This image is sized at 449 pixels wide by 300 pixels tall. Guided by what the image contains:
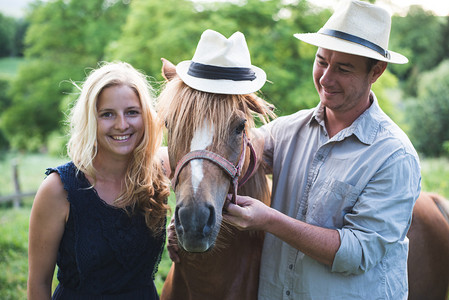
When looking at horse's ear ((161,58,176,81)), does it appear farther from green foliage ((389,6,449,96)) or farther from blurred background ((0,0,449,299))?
green foliage ((389,6,449,96))

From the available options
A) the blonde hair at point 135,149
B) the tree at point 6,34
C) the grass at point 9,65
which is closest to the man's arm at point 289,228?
the blonde hair at point 135,149

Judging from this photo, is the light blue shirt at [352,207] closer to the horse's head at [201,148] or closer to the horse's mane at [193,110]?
the horse's head at [201,148]

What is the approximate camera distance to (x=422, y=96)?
24156mm

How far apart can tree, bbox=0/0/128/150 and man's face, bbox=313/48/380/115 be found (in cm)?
1926

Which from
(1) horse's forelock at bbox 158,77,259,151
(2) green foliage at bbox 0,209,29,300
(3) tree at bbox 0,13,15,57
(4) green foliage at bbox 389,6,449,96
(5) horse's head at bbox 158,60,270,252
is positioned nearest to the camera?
(5) horse's head at bbox 158,60,270,252

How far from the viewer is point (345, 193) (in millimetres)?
2156

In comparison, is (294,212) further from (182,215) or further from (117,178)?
(117,178)

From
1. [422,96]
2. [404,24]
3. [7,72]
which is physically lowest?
[7,72]

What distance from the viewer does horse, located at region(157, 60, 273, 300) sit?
5.71 feet

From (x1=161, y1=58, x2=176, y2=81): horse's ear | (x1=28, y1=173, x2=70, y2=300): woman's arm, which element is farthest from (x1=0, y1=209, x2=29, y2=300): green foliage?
(x1=161, y1=58, x2=176, y2=81): horse's ear

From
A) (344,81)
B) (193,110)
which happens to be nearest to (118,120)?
(193,110)

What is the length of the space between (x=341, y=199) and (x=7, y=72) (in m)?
37.8

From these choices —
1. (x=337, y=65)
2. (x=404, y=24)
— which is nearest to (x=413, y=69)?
(x=404, y=24)

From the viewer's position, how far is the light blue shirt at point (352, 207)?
6.82ft
